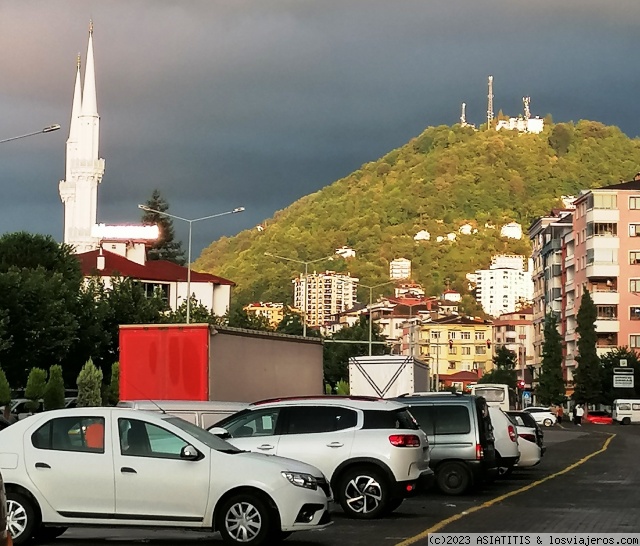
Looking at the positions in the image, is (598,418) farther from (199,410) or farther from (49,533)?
(49,533)

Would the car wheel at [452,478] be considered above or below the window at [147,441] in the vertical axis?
below

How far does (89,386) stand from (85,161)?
8285cm

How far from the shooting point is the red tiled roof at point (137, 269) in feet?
434

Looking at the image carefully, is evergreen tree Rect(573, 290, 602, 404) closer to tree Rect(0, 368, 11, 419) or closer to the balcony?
the balcony

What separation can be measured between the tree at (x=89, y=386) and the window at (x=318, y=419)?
4366 cm

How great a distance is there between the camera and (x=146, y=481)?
14.4 meters

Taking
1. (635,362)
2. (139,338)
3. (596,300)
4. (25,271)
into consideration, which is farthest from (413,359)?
(596,300)

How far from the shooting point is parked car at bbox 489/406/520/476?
89.5 ft

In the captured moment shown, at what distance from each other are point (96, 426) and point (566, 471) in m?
19.9

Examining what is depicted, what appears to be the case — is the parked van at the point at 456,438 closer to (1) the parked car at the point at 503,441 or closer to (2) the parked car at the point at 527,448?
(1) the parked car at the point at 503,441

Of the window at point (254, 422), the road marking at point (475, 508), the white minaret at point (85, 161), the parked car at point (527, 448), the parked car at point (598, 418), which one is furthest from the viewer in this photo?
the white minaret at point (85, 161)

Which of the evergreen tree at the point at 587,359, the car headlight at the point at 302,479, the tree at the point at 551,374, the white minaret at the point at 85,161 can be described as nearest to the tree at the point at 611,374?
the evergreen tree at the point at 587,359

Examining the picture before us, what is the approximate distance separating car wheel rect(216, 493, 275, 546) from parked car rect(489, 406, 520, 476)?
13474mm

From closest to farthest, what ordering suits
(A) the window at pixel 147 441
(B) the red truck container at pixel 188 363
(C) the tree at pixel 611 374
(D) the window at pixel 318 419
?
(A) the window at pixel 147 441 → (D) the window at pixel 318 419 → (B) the red truck container at pixel 188 363 → (C) the tree at pixel 611 374
